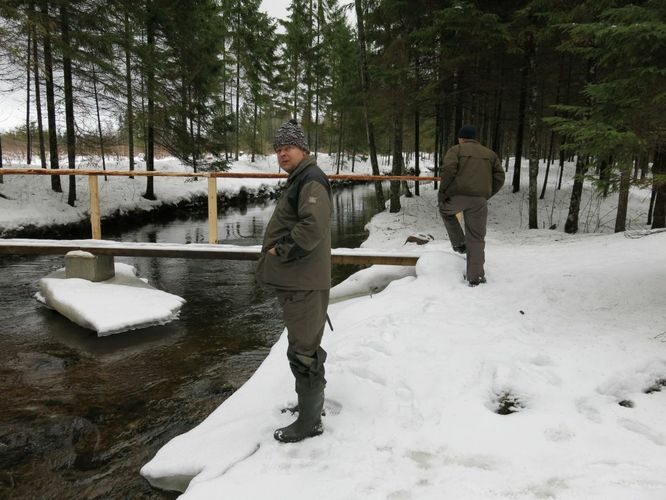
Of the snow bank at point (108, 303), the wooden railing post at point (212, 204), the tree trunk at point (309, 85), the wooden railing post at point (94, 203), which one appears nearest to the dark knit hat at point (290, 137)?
the snow bank at point (108, 303)

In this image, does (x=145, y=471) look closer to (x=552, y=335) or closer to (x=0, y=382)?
(x=0, y=382)

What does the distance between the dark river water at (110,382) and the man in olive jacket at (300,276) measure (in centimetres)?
109

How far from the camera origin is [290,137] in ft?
9.59

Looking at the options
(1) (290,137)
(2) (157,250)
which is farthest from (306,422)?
(2) (157,250)

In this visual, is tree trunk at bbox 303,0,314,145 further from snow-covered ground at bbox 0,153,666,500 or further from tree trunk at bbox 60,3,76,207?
snow-covered ground at bbox 0,153,666,500

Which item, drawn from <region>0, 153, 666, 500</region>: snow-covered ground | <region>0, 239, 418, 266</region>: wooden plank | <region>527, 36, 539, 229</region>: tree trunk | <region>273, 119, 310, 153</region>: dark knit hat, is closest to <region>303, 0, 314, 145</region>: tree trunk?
<region>527, 36, 539, 229</region>: tree trunk

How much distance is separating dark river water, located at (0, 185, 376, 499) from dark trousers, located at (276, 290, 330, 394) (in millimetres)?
1182

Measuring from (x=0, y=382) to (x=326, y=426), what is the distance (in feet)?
12.4

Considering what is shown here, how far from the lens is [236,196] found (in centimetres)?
2605

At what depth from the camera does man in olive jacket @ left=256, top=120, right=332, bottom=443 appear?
2906mm

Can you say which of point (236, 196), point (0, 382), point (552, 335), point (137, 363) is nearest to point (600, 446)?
point (552, 335)

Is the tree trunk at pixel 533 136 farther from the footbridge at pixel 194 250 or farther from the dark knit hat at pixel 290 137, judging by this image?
the dark knit hat at pixel 290 137

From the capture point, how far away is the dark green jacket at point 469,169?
5707 millimetres

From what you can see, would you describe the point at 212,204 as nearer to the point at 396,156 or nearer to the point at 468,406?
the point at 468,406
